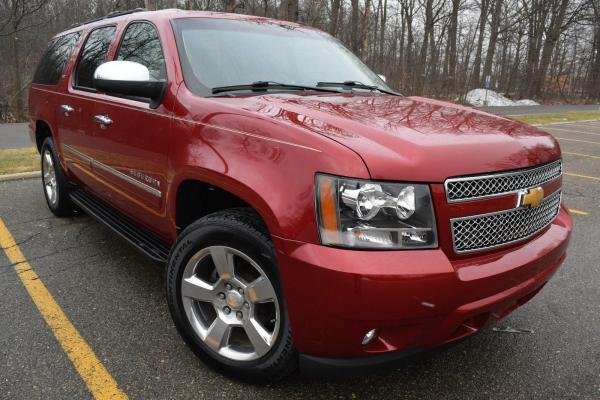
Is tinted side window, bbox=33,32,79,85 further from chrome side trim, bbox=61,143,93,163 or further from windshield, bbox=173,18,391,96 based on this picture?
windshield, bbox=173,18,391,96

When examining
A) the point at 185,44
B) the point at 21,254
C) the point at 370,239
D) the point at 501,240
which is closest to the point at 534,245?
the point at 501,240

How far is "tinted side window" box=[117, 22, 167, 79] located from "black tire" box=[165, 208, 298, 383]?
106 cm

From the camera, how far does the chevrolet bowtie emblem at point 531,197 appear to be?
2146 mm

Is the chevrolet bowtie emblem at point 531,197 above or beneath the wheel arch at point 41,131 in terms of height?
above

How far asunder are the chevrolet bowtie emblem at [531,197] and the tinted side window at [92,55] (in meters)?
3.05

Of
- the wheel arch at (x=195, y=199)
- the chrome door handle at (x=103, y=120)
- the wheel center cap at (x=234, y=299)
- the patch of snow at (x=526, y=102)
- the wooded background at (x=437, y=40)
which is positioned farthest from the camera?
the patch of snow at (x=526, y=102)

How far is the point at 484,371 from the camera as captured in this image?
2.56 meters

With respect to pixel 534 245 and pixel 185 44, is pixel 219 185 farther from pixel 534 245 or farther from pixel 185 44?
pixel 534 245

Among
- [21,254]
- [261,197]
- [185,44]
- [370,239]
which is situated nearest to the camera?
[370,239]

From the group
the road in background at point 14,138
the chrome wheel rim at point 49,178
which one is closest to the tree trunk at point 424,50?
the road in background at point 14,138

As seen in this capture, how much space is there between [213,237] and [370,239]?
0.80 metres

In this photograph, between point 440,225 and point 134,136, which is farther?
point 134,136

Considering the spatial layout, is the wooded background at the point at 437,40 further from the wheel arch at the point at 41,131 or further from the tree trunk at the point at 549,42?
the wheel arch at the point at 41,131

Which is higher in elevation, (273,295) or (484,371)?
(273,295)
